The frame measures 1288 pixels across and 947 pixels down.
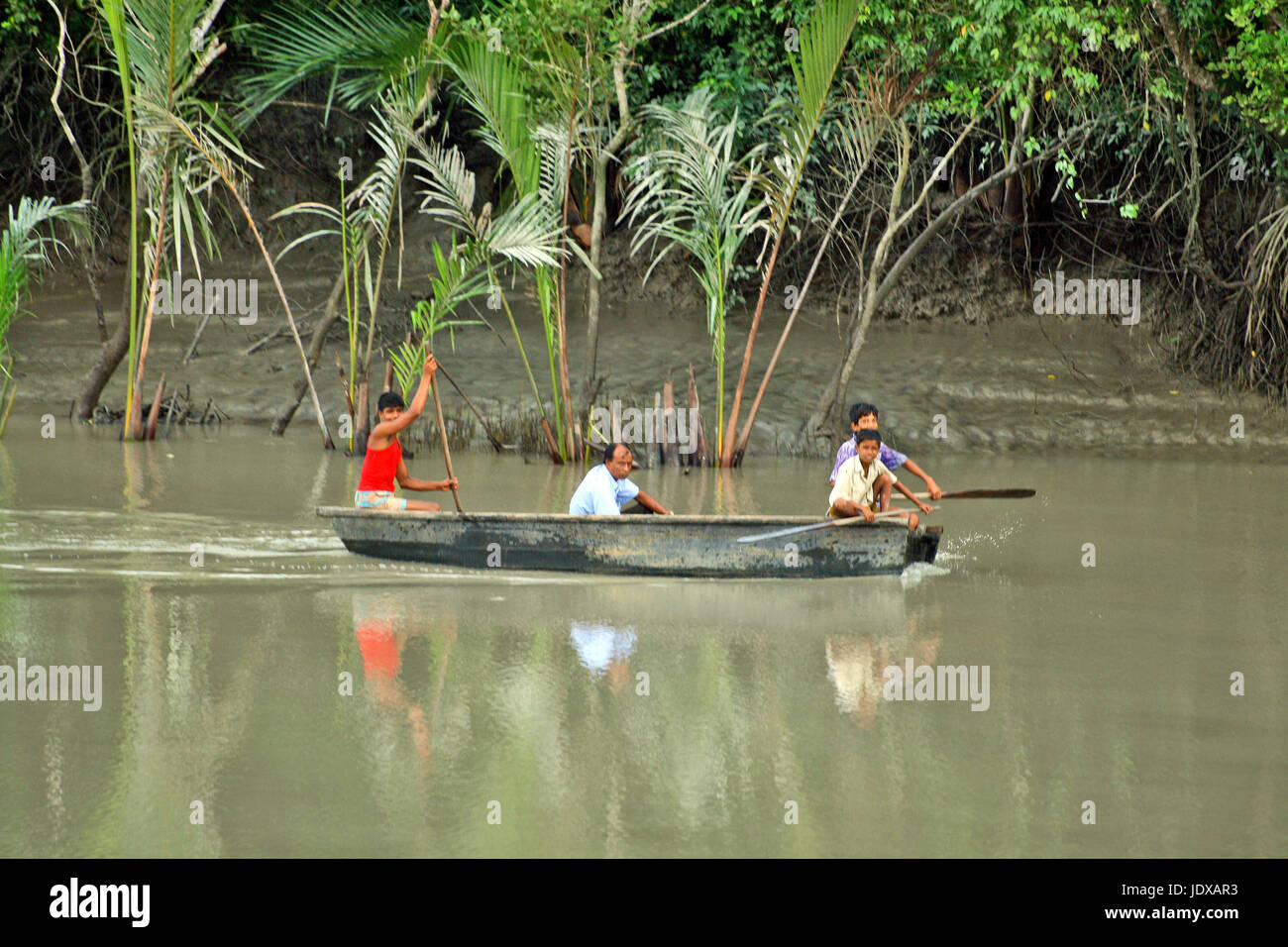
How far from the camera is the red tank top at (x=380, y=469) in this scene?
9086 mm

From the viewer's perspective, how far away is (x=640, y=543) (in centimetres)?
821

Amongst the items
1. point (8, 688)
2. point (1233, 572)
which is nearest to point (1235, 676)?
Answer: point (1233, 572)

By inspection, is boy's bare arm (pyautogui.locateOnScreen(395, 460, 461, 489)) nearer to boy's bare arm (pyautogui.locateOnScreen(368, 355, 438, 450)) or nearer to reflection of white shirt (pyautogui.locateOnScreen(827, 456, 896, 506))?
boy's bare arm (pyautogui.locateOnScreen(368, 355, 438, 450))

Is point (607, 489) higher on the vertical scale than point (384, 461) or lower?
lower

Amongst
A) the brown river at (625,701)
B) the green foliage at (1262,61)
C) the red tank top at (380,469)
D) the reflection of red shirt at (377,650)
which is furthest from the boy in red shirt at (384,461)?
the green foliage at (1262,61)

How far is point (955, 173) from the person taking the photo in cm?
1880

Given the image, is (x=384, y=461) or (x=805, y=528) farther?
(x=384, y=461)

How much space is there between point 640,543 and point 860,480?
1370 mm

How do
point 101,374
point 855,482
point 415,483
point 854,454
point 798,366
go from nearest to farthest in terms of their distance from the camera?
point 855,482 < point 854,454 < point 415,483 < point 101,374 < point 798,366

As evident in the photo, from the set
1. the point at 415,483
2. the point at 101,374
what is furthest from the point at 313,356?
the point at 415,483

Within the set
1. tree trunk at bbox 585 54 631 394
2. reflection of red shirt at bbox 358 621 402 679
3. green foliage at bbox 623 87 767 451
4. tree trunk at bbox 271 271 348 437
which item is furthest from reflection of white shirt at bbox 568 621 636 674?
tree trunk at bbox 271 271 348 437

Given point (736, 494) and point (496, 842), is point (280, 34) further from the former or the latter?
point (496, 842)

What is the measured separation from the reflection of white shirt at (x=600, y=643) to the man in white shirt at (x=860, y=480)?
74.7 inches

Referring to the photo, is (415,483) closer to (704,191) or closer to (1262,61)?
(704,191)
